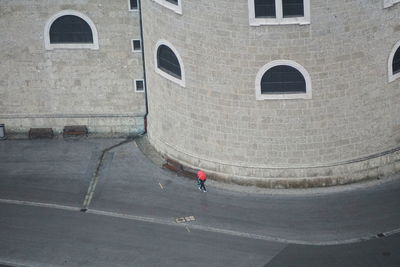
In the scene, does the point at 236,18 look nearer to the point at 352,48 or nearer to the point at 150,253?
the point at 352,48

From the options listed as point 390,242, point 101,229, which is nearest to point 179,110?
point 101,229

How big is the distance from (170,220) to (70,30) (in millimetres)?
13710

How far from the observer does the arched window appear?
6250cm

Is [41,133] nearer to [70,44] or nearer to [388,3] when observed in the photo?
[70,44]

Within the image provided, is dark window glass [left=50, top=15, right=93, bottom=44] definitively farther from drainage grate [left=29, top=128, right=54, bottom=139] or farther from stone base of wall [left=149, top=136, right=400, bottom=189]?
stone base of wall [left=149, top=136, right=400, bottom=189]

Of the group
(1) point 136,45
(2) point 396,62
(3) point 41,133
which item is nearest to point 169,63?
(1) point 136,45

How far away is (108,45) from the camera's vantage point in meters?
67.5

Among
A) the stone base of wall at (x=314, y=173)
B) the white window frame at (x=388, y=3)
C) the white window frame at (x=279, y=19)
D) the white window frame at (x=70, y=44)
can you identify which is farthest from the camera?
the white window frame at (x=70, y=44)

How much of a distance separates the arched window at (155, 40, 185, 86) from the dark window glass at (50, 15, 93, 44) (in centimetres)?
541

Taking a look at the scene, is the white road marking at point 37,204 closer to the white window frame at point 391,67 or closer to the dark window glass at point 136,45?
the dark window glass at point 136,45

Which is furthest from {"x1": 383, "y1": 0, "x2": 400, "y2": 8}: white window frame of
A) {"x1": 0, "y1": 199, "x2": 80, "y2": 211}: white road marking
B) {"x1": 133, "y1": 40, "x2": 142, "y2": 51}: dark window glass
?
{"x1": 0, "y1": 199, "x2": 80, "y2": 211}: white road marking

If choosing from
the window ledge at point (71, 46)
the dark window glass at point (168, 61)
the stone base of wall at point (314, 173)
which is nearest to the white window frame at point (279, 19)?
the dark window glass at point (168, 61)

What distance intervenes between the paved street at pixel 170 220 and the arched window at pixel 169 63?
5.53m

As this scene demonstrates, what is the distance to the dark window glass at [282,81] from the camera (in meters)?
59.9
